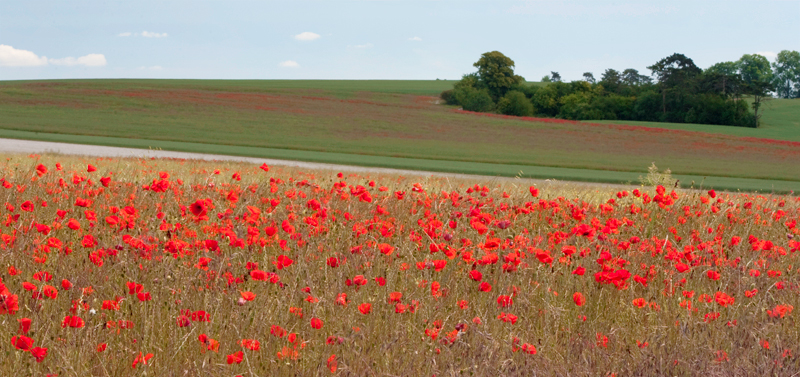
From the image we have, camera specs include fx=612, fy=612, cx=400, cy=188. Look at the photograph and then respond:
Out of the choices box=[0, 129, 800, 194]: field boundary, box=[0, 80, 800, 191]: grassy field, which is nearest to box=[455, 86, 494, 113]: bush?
box=[0, 80, 800, 191]: grassy field

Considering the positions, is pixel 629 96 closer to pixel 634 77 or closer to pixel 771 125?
pixel 771 125

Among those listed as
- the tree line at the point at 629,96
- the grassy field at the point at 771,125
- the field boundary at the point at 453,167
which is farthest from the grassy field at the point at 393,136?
the tree line at the point at 629,96

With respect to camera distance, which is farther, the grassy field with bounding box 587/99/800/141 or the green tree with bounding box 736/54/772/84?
the green tree with bounding box 736/54/772/84

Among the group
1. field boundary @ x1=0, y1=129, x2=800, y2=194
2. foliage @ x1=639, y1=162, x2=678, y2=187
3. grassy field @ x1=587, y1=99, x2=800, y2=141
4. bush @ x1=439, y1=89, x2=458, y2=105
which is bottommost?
field boundary @ x1=0, y1=129, x2=800, y2=194

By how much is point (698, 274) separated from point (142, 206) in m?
4.62

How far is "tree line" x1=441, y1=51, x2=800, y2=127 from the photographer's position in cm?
5900

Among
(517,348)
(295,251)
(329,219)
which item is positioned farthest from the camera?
(329,219)

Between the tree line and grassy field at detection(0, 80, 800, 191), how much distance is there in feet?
14.2

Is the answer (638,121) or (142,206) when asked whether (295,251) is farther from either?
(638,121)

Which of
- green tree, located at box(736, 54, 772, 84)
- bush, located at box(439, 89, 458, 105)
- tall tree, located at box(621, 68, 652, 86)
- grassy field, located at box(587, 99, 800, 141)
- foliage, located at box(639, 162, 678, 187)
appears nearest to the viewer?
foliage, located at box(639, 162, 678, 187)

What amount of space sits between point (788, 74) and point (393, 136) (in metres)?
93.6

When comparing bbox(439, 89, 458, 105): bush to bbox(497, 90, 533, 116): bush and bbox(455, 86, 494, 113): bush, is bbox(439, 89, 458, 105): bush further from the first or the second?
bbox(497, 90, 533, 116): bush

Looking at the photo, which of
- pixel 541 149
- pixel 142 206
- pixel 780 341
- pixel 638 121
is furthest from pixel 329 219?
pixel 638 121

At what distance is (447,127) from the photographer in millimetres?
44875
